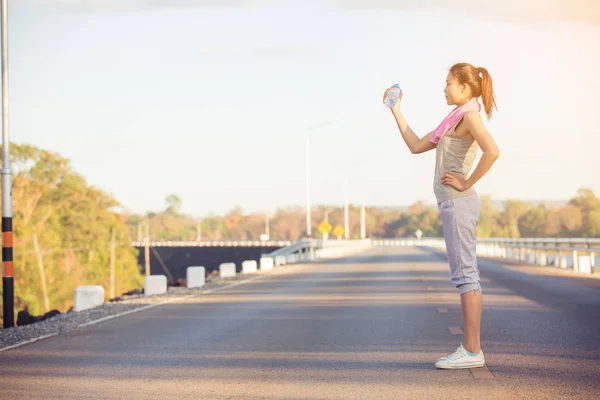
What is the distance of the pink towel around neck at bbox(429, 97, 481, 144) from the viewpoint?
24.4 ft

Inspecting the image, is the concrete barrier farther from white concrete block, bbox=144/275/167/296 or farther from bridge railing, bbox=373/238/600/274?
white concrete block, bbox=144/275/167/296

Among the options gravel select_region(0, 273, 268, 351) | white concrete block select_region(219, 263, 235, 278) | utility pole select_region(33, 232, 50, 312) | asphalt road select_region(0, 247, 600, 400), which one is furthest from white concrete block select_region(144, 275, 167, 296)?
utility pole select_region(33, 232, 50, 312)

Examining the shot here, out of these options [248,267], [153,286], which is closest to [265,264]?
[248,267]

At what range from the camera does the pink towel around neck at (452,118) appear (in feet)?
24.4

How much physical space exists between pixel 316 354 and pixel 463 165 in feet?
8.83

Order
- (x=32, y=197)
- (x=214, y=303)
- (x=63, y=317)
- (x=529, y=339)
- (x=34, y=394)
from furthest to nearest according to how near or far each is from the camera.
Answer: (x=32, y=197), (x=214, y=303), (x=63, y=317), (x=529, y=339), (x=34, y=394)

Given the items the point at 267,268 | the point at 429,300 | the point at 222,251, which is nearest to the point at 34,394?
the point at 429,300

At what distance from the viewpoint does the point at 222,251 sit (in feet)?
542

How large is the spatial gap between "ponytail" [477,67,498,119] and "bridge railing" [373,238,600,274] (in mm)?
22300

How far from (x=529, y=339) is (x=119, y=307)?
9.10 meters

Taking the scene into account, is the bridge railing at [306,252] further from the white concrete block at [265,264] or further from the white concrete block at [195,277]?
the white concrete block at [195,277]

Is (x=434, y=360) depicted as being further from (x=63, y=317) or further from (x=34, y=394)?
(x=63, y=317)

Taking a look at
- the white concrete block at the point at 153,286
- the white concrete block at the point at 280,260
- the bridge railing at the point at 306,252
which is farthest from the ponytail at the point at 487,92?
the white concrete block at the point at 280,260


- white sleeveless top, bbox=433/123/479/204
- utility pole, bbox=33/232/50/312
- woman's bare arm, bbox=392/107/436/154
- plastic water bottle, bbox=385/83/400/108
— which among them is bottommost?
utility pole, bbox=33/232/50/312
